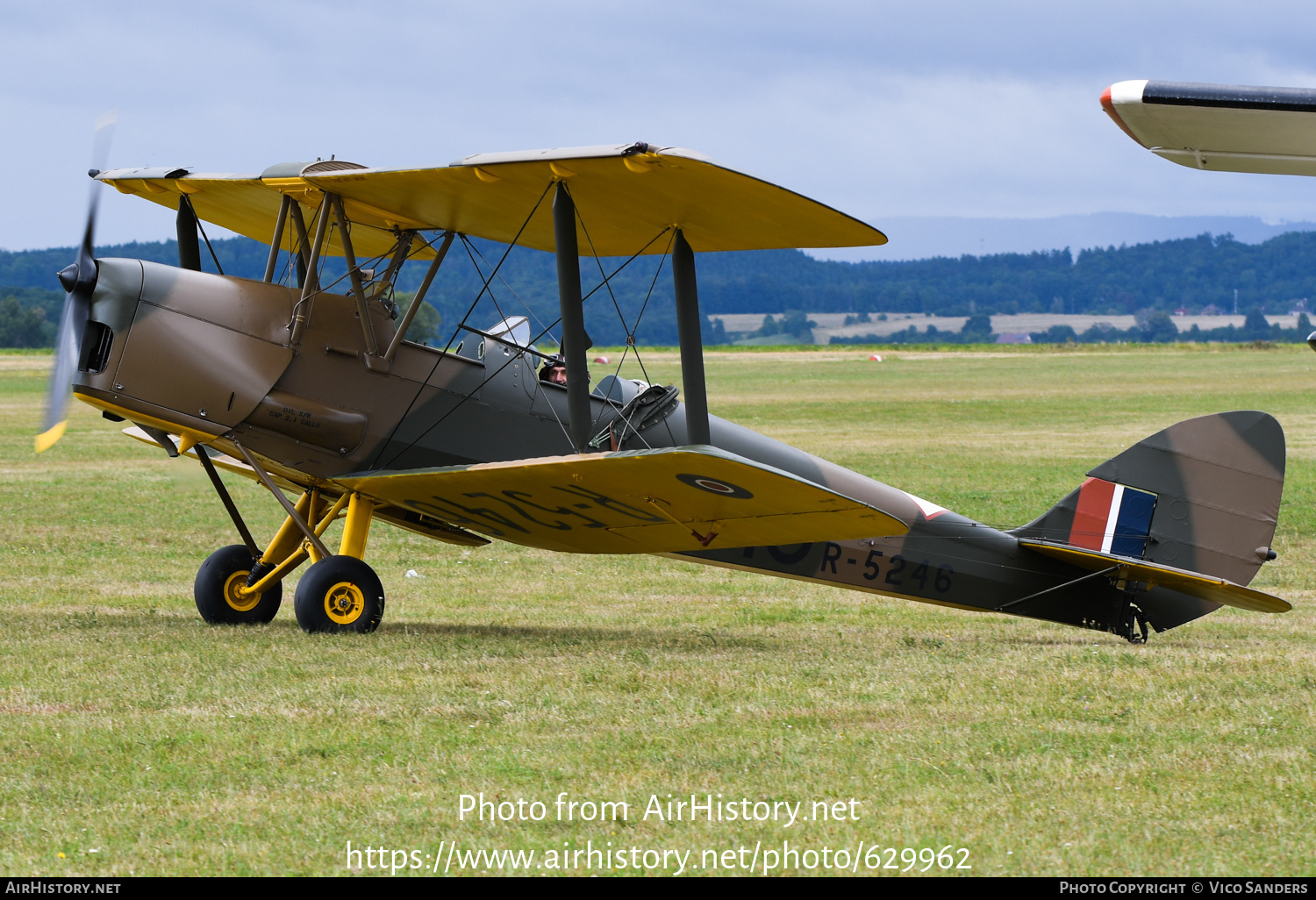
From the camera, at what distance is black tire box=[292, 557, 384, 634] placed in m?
8.37

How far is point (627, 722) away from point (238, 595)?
404cm

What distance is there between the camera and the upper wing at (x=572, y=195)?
722 cm

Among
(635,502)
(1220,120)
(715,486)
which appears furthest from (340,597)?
(1220,120)

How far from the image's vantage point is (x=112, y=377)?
8.10 m

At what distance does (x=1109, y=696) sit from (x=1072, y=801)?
2.07 meters

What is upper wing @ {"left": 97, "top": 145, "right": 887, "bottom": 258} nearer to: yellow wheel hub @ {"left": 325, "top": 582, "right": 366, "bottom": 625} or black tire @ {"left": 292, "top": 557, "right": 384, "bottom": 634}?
black tire @ {"left": 292, "top": 557, "right": 384, "bottom": 634}

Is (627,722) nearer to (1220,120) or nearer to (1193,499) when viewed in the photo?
(1220,120)

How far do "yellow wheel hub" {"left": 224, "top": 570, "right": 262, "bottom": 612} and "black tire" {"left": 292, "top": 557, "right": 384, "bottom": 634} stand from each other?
950mm

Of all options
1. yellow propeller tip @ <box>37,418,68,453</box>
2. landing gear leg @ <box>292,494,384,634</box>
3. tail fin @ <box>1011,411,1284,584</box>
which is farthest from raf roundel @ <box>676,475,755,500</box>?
yellow propeller tip @ <box>37,418,68,453</box>

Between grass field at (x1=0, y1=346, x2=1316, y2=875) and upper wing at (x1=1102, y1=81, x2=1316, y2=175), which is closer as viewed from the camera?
grass field at (x1=0, y1=346, x2=1316, y2=875)

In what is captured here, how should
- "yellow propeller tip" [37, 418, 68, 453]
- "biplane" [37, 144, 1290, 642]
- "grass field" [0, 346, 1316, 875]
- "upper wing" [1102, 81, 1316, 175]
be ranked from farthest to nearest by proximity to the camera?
"yellow propeller tip" [37, 418, 68, 453] → "biplane" [37, 144, 1290, 642] → "upper wing" [1102, 81, 1316, 175] → "grass field" [0, 346, 1316, 875]

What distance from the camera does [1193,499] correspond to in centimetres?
924

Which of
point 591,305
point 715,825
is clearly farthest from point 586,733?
point 591,305

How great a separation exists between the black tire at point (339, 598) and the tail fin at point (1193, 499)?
4660 mm
